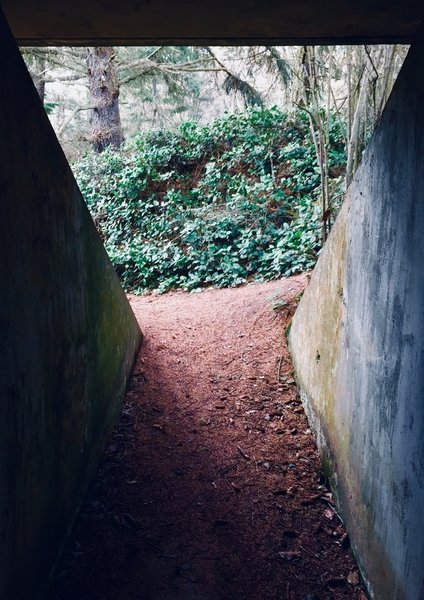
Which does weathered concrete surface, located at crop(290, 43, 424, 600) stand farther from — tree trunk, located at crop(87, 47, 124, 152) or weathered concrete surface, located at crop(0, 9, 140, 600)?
tree trunk, located at crop(87, 47, 124, 152)

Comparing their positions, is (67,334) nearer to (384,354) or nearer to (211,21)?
(384,354)

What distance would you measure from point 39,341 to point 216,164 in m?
10.2

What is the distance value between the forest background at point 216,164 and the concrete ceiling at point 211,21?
2.52 m

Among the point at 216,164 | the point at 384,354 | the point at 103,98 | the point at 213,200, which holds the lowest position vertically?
the point at 384,354

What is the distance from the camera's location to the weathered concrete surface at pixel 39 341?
90.0 inches

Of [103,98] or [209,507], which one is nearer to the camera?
[209,507]

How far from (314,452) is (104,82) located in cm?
1349

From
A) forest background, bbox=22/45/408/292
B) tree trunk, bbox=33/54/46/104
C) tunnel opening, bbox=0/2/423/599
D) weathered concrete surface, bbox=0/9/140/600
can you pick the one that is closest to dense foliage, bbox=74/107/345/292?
forest background, bbox=22/45/408/292

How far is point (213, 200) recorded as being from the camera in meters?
11.4

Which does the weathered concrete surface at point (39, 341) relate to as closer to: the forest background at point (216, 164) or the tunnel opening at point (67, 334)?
the tunnel opening at point (67, 334)

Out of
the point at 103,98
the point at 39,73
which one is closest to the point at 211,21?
the point at 39,73

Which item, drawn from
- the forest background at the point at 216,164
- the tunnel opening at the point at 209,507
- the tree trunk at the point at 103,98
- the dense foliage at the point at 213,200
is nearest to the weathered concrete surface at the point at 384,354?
the tunnel opening at the point at 209,507

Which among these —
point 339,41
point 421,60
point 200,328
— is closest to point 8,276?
point 421,60

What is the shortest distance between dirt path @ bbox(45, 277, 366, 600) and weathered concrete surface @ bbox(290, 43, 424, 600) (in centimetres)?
41
